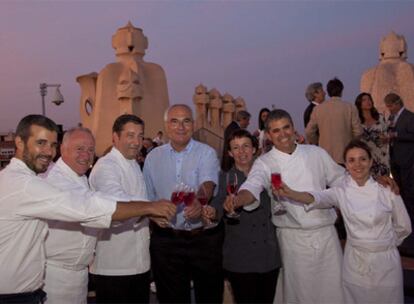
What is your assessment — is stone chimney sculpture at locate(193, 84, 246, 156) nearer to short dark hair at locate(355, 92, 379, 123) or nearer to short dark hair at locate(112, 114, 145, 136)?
short dark hair at locate(355, 92, 379, 123)

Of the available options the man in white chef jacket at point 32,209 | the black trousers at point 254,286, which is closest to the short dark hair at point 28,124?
the man in white chef jacket at point 32,209

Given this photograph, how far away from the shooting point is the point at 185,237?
3.46 meters

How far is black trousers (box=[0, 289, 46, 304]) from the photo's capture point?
2.41 m

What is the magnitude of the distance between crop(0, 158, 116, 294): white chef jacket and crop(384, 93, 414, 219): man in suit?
15.3ft

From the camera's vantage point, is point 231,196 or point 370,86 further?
point 370,86

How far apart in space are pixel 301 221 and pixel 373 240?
Answer: 1.68 ft

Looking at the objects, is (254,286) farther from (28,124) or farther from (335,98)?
(335,98)

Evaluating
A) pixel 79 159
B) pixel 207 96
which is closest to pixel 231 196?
pixel 79 159

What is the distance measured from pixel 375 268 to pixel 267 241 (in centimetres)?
78

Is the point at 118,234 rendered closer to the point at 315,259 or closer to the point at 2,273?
the point at 2,273

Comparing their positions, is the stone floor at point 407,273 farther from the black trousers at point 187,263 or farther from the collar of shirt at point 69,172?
the collar of shirt at point 69,172

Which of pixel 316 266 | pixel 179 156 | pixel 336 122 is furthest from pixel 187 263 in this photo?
pixel 336 122

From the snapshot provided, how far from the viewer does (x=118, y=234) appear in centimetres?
324

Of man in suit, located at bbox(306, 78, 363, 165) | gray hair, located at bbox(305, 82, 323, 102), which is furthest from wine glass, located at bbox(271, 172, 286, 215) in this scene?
gray hair, located at bbox(305, 82, 323, 102)
